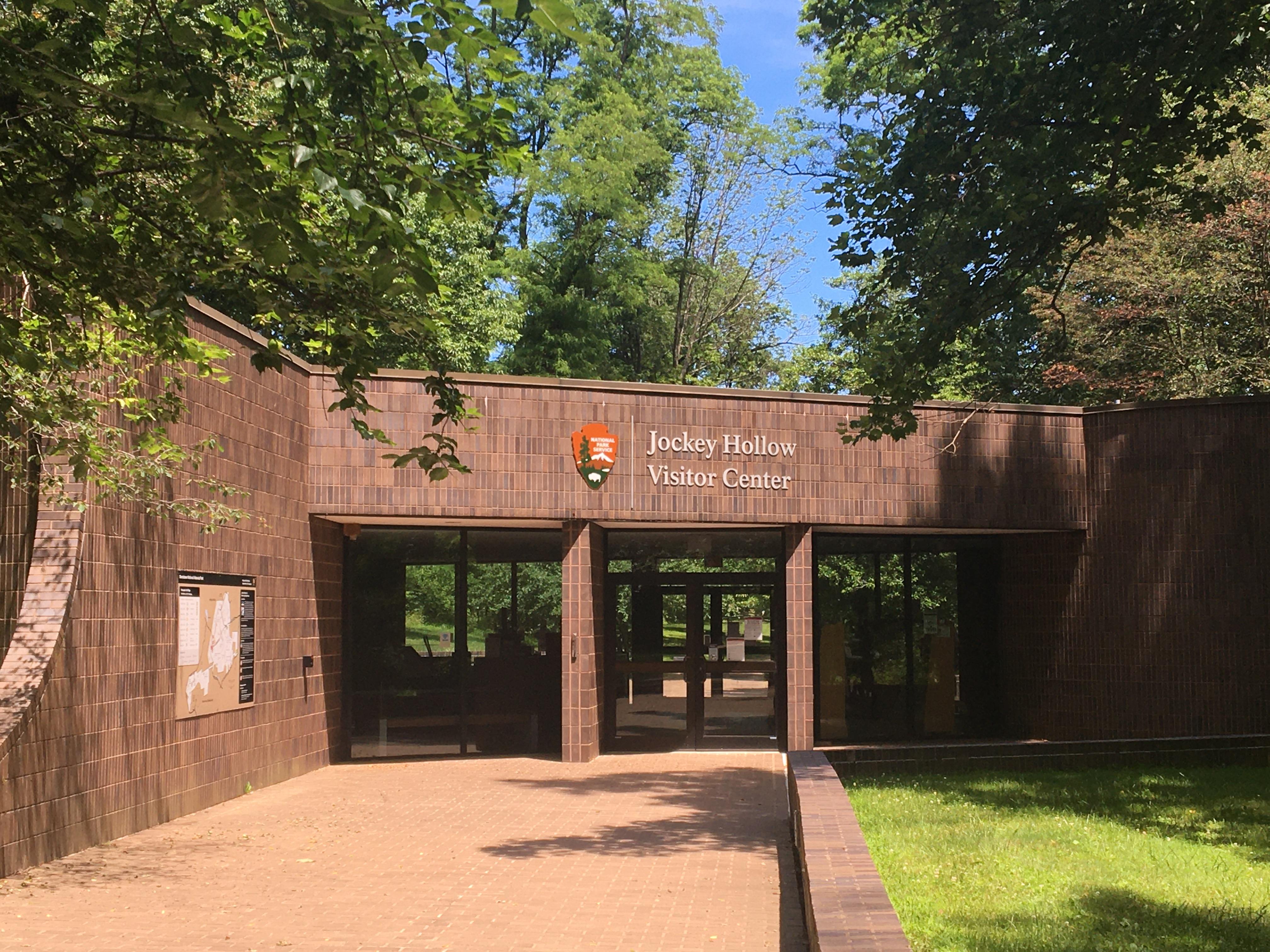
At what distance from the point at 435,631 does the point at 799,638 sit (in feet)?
14.9

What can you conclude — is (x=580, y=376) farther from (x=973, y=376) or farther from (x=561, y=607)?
(x=561, y=607)

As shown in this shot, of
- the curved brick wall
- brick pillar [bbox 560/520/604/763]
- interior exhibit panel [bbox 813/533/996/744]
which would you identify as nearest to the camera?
the curved brick wall

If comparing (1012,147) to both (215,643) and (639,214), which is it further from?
(639,214)

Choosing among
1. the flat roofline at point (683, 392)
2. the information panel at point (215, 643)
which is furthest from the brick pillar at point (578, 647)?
the information panel at point (215, 643)

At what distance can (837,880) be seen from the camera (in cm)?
602

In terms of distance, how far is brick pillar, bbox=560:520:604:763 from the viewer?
15.2 m

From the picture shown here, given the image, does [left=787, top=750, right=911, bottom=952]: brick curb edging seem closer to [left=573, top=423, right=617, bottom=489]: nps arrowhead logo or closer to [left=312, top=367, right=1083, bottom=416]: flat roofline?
[left=573, top=423, right=617, bottom=489]: nps arrowhead logo

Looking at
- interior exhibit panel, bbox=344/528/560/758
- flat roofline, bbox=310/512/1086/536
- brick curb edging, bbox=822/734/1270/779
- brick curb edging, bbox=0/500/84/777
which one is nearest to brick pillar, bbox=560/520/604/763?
flat roofline, bbox=310/512/1086/536

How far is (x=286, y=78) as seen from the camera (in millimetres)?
5078

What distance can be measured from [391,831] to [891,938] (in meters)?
6.70

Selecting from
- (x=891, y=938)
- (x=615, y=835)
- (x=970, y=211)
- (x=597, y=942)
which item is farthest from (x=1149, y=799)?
(x=891, y=938)

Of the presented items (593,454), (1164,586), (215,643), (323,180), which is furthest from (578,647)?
(323,180)

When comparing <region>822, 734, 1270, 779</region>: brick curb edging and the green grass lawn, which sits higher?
<region>822, 734, 1270, 779</region>: brick curb edging

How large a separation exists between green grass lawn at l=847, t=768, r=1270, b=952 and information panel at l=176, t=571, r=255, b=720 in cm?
597
